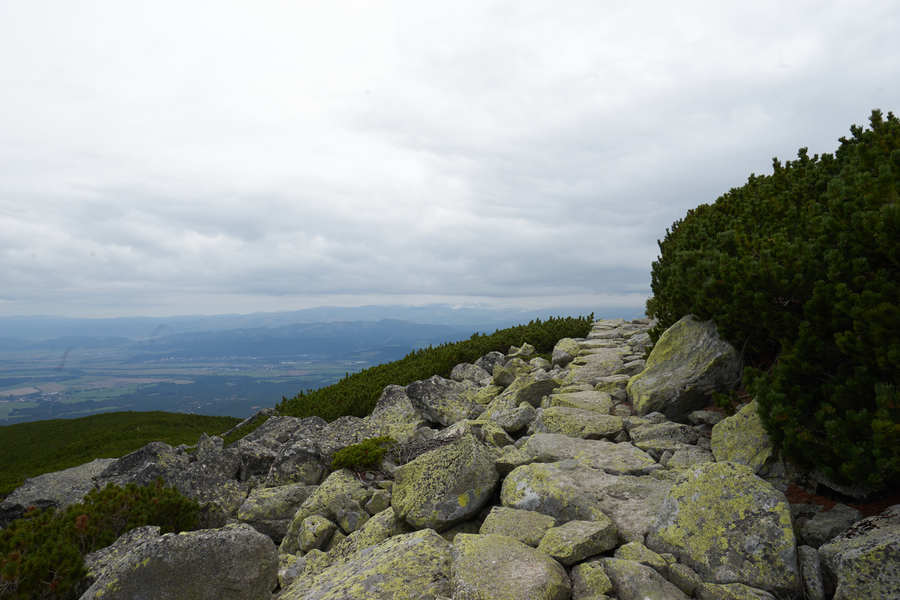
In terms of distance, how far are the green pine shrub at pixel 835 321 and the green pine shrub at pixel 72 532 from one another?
10.8 meters

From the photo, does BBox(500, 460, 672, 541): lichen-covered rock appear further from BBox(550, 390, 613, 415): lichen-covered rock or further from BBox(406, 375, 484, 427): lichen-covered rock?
BBox(406, 375, 484, 427): lichen-covered rock

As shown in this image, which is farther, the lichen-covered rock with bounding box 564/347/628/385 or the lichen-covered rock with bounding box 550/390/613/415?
the lichen-covered rock with bounding box 564/347/628/385

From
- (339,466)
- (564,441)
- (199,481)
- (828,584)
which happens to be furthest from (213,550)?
(828,584)

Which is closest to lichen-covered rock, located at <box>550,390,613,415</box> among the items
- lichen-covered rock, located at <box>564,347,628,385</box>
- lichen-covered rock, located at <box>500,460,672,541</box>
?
lichen-covered rock, located at <box>564,347,628,385</box>

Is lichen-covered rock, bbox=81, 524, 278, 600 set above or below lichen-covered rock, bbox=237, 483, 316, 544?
above

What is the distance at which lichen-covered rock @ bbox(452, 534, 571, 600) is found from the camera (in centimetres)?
484

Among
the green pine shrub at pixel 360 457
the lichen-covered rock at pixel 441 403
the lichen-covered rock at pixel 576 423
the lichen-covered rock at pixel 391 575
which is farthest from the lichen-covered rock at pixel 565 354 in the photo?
the lichen-covered rock at pixel 391 575

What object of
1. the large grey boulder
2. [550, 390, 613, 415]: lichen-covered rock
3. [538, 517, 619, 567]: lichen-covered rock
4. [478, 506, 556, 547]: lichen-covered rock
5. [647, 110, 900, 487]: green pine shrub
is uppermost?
[647, 110, 900, 487]: green pine shrub

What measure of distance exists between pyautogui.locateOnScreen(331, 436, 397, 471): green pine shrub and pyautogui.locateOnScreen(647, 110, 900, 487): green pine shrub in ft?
24.4

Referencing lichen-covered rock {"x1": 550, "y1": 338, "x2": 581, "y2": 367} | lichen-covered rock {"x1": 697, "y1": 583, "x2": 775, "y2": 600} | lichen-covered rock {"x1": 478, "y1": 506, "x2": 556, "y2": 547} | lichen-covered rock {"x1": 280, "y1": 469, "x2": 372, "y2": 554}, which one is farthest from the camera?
lichen-covered rock {"x1": 550, "y1": 338, "x2": 581, "y2": 367}

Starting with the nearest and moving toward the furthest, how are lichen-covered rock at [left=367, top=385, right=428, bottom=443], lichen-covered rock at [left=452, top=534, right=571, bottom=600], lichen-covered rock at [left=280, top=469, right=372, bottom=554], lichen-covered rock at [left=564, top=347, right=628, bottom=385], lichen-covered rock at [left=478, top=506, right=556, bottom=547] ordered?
lichen-covered rock at [left=452, top=534, right=571, bottom=600] → lichen-covered rock at [left=478, top=506, right=556, bottom=547] → lichen-covered rock at [left=280, top=469, right=372, bottom=554] → lichen-covered rock at [left=367, top=385, right=428, bottom=443] → lichen-covered rock at [left=564, top=347, right=628, bottom=385]

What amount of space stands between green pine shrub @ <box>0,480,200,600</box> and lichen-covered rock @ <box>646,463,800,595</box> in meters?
8.72

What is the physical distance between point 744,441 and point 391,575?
5933 mm

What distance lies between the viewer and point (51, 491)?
13016 millimetres
